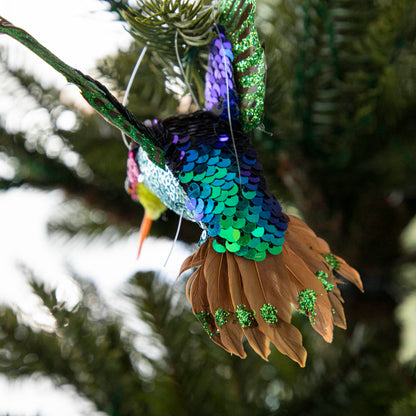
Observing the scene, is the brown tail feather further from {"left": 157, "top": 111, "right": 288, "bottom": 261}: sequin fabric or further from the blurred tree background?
the blurred tree background

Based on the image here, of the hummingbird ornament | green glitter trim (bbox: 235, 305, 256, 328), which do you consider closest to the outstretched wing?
the hummingbird ornament

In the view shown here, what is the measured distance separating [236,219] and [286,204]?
0.94 feet

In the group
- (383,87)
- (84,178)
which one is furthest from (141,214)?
(383,87)

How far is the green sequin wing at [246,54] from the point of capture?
9.4 inches

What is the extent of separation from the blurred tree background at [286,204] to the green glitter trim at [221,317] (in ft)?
0.63

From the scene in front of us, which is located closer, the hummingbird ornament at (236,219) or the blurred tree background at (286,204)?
the hummingbird ornament at (236,219)

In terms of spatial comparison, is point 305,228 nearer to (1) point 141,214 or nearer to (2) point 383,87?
(2) point 383,87

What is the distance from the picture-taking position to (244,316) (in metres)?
0.21

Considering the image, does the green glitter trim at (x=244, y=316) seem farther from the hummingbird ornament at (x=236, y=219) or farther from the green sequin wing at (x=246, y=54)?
the green sequin wing at (x=246, y=54)

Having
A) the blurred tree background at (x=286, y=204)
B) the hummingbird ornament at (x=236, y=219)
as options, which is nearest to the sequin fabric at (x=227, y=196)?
the hummingbird ornament at (x=236, y=219)

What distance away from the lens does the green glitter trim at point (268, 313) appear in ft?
0.68

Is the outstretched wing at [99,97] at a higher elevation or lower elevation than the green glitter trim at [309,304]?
higher

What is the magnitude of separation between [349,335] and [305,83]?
315mm

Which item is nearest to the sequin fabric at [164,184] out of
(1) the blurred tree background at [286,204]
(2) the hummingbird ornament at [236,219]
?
(2) the hummingbird ornament at [236,219]
